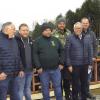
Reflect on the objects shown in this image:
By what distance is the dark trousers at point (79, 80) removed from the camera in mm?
7453

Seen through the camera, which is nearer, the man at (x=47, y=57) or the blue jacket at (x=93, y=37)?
the man at (x=47, y=57)

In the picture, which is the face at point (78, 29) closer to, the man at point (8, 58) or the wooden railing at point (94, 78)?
the man at point (8, 58)

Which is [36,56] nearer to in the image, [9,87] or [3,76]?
[9,87]

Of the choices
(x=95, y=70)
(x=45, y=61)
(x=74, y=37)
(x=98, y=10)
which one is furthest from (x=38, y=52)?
(x=98, y=10)

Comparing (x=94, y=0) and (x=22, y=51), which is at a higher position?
(x=94, y=0)

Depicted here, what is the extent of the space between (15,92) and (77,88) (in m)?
1.45

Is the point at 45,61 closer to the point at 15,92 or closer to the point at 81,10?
the point at 15,92

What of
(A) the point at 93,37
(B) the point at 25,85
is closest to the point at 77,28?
(A) the point at 93,37

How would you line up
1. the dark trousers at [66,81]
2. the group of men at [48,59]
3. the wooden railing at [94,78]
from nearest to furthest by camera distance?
the group of men at [48,59] → the dark trousers at [66,81] → the wooden railing at [94,78]

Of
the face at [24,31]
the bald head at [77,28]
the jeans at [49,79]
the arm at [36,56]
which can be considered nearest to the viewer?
the face at [24,31]

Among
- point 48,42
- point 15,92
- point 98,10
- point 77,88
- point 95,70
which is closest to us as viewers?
point 15,92

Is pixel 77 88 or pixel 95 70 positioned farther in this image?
pixel 95 70

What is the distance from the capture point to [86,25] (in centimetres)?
788

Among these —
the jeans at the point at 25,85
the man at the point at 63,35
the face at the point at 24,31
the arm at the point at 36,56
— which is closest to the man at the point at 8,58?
the jeans at the point at 25,85
